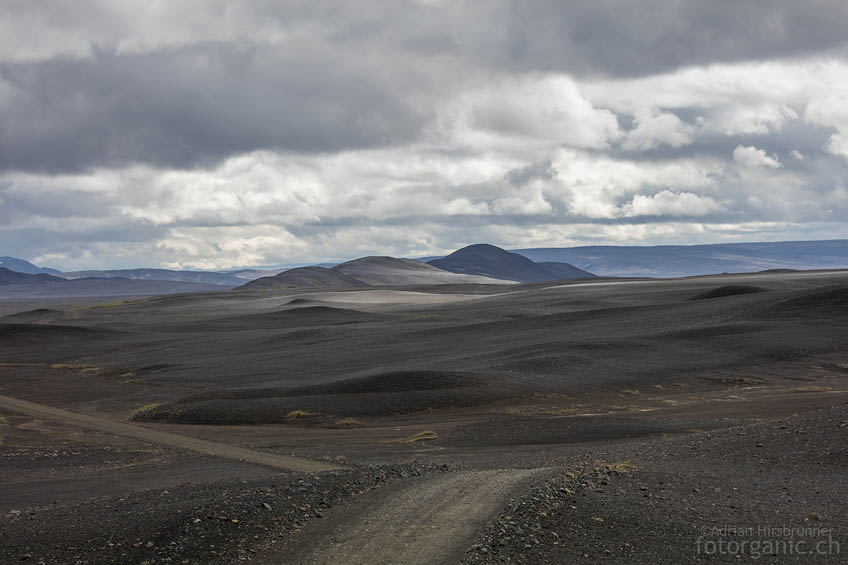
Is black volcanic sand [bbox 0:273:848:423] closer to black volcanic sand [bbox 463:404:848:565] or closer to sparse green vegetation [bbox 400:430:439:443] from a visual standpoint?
sparse green vegetation [bbox 400:430:439:443]

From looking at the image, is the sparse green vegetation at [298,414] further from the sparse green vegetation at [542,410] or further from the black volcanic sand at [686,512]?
the black volcanic sand at [686,512]

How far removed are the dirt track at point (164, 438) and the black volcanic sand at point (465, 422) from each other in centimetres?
106

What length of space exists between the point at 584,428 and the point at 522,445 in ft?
11.3

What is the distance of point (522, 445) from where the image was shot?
24969 millimetres

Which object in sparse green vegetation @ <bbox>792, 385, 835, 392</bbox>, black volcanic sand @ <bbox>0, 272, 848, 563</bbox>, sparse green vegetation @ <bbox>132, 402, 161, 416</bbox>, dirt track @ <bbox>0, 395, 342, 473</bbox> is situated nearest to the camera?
black volcanic sand @ <bbox>0, 272, 848, 563</bbox>

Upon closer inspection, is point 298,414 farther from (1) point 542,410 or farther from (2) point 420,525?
(2) point 420,525

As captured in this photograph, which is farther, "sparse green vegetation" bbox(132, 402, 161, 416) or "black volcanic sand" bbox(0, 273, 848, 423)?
"black volcanic sand" bbox(0, 273, 848, 423)

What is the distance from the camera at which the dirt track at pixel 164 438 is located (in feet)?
70.6

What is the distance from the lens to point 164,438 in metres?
28.2

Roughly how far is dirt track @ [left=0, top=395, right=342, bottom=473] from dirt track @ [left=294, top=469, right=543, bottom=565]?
6.64 meters

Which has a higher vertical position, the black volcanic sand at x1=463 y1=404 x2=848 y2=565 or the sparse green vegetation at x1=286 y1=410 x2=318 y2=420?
the black volcanic sand at x1=463 y1=404 x2=848 y2=565

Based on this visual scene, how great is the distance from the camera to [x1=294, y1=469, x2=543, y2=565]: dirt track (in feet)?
35.3

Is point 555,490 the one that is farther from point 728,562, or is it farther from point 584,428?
point 584,428

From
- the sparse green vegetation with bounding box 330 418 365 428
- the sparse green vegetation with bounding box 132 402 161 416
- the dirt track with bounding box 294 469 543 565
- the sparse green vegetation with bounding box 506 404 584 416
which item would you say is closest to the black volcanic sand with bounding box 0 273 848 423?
the sparse green vegetation with bounding box 132 402 161 416
